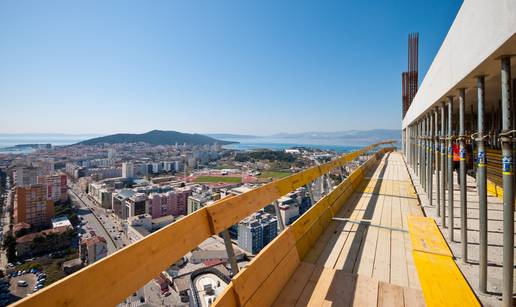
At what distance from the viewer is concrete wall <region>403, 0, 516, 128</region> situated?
1434mm

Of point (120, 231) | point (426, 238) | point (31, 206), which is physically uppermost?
point (426, 238)

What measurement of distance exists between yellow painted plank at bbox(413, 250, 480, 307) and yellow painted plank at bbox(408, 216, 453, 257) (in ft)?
0.35

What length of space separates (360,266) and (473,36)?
2.38 meters

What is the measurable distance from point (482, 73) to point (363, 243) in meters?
2.28

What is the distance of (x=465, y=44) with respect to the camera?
6.91ft

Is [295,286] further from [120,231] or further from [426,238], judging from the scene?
[120,231]

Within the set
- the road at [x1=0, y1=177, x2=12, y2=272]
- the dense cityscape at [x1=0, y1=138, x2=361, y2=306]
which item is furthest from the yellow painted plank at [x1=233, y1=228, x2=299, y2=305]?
the road at [x1=0, y1=177, x2=12, y2=272]

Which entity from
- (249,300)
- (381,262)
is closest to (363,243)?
(381,262)

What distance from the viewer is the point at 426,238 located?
9.15 ft

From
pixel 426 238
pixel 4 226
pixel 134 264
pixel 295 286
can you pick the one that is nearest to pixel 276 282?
pixel 295 286

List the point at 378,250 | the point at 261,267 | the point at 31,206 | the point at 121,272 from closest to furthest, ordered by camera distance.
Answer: the point at 121,272, the point at 261,267, the point at 378,250, the point at 31,206

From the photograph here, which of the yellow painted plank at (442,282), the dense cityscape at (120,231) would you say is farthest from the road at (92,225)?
the yellow painted plank at (442,282)

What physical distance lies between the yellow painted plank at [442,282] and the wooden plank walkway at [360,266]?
0.19 m

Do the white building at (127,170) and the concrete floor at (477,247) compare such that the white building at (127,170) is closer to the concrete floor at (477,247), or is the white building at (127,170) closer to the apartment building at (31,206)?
the apartment building at (31,206)
